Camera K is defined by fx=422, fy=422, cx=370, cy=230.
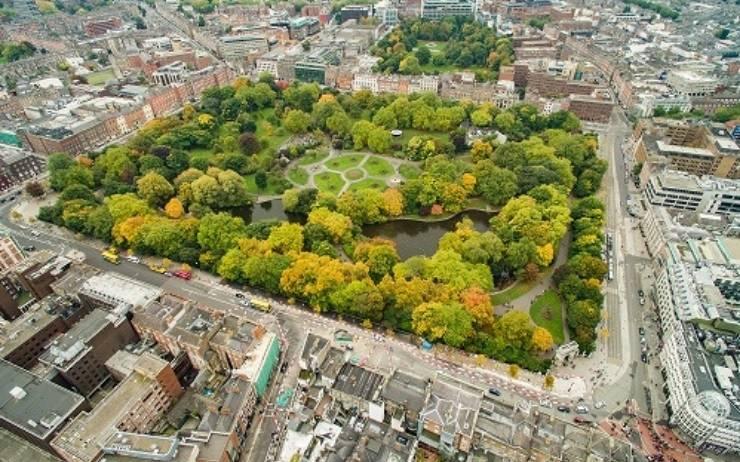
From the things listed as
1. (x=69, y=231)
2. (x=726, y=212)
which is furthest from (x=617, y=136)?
(x=69, y=231)

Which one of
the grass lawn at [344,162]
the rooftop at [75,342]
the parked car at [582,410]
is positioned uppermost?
the rooftop at [75,342]

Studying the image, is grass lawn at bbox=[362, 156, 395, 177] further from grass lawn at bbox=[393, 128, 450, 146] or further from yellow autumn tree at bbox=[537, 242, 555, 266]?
yellow autumn tree at bbox=[537, 242, 555, 266]

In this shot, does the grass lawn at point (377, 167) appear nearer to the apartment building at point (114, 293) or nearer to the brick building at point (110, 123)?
the apartment building at point (114, 293)

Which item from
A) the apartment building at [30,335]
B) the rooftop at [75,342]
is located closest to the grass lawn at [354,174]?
the rooftop at [75,342]

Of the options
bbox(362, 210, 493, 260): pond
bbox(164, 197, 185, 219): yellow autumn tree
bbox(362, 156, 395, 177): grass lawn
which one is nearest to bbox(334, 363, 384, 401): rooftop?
bbox(362, 210, 493, 260): pond

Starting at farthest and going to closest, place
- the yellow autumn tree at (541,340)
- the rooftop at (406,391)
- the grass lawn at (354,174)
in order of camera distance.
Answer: the grass lawn at (354,174) → the yellow autumn tree at (541,340) → the rooftop at (406,391)

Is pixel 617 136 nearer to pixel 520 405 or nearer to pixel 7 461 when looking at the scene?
pixel 520 405
